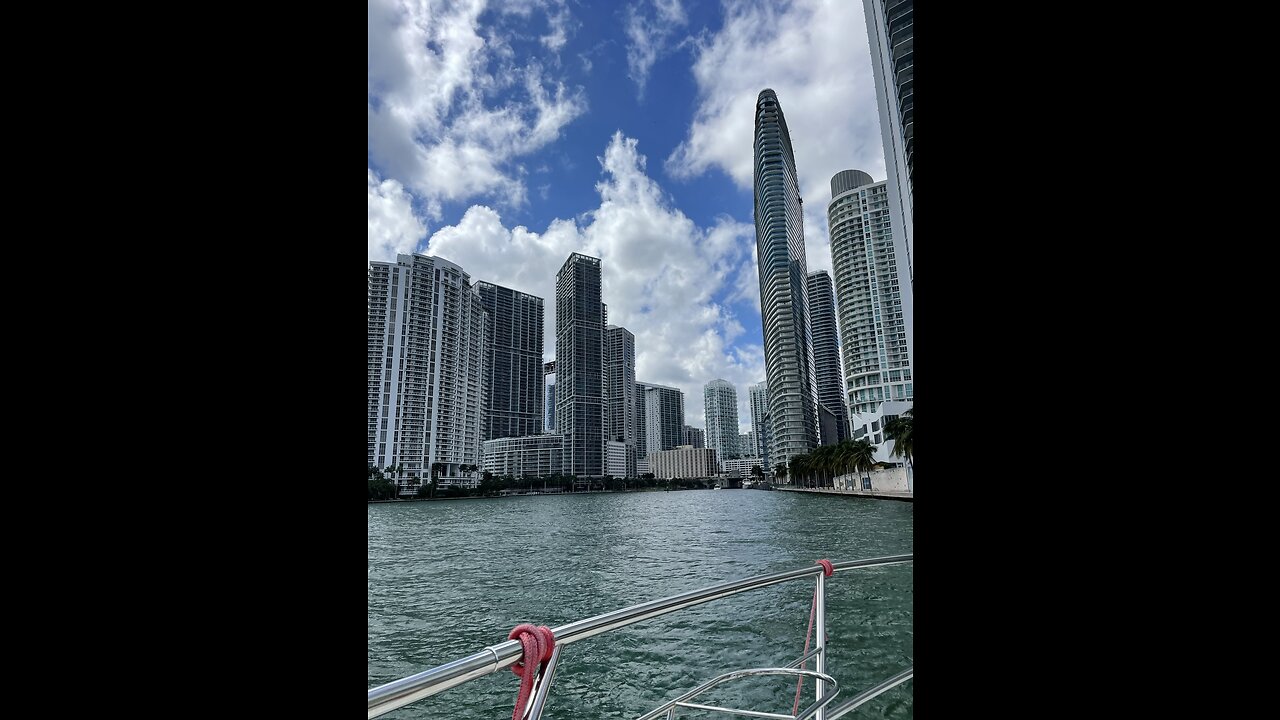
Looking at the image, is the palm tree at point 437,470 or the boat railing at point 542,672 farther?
the palm tree at point 437,470

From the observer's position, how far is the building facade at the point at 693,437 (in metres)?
126

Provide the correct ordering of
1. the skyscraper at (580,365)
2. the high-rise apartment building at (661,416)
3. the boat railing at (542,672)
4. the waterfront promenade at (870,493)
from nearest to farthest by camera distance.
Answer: the boat railing at (542,672) < the waterfront promenade at (870,493) < the skyscraper at (580,365) < the high-rise apartment building at (661,416)

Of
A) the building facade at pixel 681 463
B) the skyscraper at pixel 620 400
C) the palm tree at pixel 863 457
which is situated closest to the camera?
the palm tree at pixel 863 457

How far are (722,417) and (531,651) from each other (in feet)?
461

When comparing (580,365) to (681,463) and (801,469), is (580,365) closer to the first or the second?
(681,463)

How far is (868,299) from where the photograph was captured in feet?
197

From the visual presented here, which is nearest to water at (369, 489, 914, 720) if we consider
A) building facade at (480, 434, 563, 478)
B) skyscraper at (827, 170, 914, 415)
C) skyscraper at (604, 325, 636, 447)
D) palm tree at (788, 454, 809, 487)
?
skyscraper at (827, 170, 914, 415)

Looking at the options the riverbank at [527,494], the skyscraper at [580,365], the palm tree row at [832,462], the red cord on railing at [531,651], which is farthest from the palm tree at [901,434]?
Result: the skyscraper at [580,365]

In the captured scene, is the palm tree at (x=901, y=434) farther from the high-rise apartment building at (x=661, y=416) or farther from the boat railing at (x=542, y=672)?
the high-rise apartment building at (x=661, y=416)

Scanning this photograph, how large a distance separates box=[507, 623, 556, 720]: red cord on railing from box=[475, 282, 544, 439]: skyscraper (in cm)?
8888

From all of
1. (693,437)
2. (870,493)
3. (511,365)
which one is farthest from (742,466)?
(870,493)

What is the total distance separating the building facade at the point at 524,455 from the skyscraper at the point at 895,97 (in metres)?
66.0
